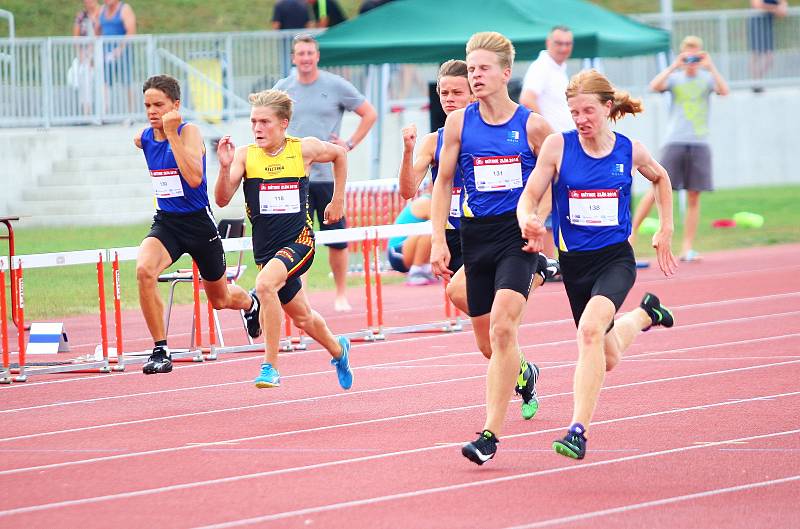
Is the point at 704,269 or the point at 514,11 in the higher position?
the point at 514,11

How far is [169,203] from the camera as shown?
9.85 meters

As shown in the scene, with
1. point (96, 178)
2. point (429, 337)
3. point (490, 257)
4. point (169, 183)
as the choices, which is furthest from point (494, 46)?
point (96, 178)

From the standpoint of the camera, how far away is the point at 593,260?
7242 mm

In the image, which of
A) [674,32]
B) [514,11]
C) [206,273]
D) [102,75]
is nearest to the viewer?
[206,273]

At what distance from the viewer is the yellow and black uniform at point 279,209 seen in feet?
30.1

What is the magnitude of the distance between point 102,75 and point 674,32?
1060cm

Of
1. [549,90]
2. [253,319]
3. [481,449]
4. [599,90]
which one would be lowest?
[481,449]

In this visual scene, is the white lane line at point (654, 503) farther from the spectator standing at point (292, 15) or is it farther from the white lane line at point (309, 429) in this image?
the spectator standing at point (292, 15)

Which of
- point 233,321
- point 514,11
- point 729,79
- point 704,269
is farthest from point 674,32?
point 233,321

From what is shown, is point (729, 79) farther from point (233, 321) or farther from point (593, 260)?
point (593, 260)

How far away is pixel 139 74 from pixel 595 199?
54.8 ft

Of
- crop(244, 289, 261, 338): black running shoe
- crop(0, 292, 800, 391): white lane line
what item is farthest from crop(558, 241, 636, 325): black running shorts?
crop(0, 292, 800, 391): white lane line

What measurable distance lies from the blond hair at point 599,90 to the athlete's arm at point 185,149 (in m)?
3.20

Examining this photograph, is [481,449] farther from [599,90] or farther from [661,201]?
[599,90]
